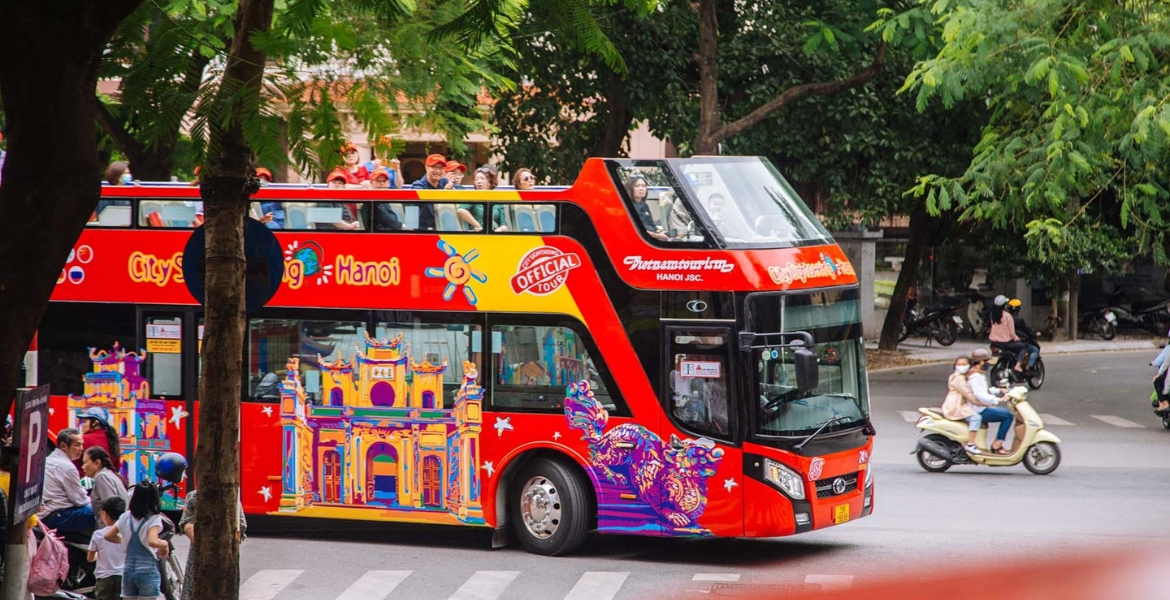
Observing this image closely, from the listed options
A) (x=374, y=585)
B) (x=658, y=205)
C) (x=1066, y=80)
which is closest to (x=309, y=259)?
(x=374, y=585)

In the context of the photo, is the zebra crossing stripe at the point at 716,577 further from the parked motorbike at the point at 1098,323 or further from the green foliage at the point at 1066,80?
the parked motorbike at the point at 1098,323

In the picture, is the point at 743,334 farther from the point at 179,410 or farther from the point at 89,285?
the point at 89,285

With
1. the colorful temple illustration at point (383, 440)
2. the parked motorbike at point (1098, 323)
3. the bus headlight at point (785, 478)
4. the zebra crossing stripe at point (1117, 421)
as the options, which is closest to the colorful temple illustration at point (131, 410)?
the colorful temple illustration at point (383, 440)

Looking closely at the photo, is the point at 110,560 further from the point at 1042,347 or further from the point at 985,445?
the point at 1042,347

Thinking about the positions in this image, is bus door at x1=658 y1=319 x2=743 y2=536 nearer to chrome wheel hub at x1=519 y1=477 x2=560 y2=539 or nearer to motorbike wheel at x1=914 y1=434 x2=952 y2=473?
chrome wheel hub at x1=519 y1=477 x2=560 y2=539

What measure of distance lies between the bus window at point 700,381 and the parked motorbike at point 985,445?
5.58m

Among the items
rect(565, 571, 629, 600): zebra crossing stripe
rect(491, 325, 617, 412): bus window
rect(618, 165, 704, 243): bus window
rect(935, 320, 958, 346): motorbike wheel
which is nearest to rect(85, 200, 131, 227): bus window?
rect(491, 325, 617, 412): bus window

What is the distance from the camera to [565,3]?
777cm

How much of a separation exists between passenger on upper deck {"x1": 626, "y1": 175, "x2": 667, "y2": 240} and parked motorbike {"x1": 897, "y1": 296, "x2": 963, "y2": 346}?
21.3 meters

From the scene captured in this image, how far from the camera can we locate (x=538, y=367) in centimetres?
1149

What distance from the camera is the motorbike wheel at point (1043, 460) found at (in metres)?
16.0

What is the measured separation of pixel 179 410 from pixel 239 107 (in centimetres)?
573

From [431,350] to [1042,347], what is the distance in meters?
23.7

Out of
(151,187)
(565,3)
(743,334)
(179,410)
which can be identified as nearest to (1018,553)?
(743,334)
